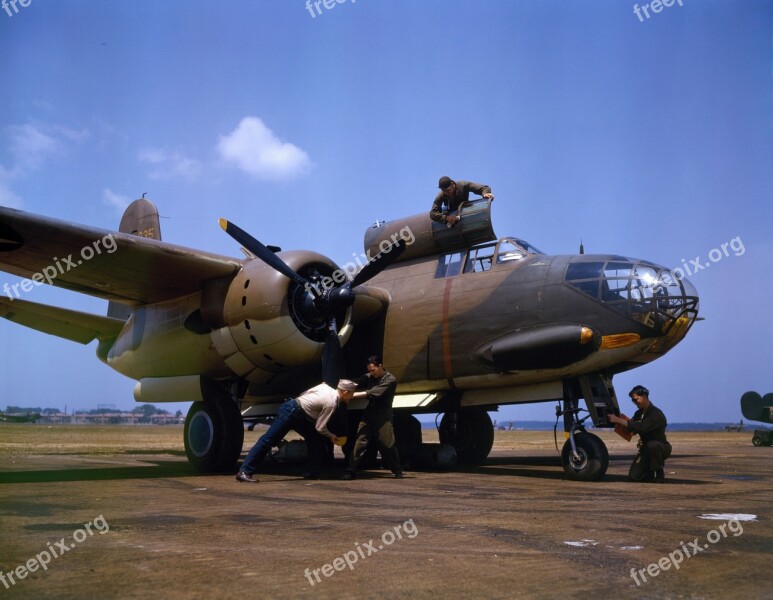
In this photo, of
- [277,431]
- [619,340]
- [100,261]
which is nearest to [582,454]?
[619,340]

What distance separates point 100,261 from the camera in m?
11.9

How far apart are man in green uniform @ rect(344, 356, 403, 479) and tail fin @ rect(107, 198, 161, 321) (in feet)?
26.6

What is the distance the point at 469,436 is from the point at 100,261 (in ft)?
27.0

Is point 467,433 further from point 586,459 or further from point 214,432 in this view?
point 214,432

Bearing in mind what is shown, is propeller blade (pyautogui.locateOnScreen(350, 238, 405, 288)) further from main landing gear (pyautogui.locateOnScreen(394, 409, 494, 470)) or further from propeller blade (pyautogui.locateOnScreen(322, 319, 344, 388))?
main landing gear (pyautogui.locateOnScreen(394, 409, 494, 470))

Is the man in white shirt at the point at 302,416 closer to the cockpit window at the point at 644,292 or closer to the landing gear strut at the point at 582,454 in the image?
the landing gear strut at the point at 582,454

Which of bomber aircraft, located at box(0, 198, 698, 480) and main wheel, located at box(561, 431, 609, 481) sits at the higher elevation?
bomber aircraft, located at box(0, 198, 698, 480)

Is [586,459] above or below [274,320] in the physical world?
below

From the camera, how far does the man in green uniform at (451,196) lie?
12.8m

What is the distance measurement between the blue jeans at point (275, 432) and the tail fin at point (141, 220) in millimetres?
7777

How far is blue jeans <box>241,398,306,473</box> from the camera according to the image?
10.8 meters

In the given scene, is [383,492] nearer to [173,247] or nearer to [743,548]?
[743,548]

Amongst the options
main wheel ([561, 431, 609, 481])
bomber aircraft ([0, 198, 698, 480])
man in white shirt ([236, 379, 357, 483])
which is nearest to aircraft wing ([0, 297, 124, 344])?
bomber aircraft ([0, 198, 698, 480])

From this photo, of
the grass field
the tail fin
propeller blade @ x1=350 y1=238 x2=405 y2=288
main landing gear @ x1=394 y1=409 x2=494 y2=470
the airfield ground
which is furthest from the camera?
the grass field
